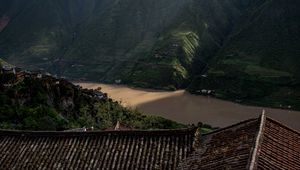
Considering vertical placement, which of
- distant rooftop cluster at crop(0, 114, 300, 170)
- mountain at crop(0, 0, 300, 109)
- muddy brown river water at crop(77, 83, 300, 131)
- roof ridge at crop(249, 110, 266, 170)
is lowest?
muddy brown river water at crop(77, 83, 300, 131)

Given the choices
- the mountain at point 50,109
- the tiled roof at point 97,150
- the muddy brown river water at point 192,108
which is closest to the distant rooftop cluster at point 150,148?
the tiled roof at point 97,150

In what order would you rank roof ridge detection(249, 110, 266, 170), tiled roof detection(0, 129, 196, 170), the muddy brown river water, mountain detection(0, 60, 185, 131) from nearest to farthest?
1. roof ridge detection(249, 110, 266, 170)
2. tiled roof detection(0, 129, 196, 170)
3. mountain detection(0, 60, 185, 131)
4. the muddy brown river water

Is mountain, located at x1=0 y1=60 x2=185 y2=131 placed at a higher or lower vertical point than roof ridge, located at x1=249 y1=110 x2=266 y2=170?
lower

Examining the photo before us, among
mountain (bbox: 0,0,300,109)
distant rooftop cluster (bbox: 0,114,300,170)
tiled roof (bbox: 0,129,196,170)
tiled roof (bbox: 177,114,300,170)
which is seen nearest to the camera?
tiled roof (bbox: 177,114,300,170)

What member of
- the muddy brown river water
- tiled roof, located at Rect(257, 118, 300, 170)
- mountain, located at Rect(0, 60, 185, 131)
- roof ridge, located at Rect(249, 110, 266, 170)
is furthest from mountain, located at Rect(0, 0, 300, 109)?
roof ridge, located at Rect(249, 110, 266, 170)

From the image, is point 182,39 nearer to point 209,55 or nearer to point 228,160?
point 209,55

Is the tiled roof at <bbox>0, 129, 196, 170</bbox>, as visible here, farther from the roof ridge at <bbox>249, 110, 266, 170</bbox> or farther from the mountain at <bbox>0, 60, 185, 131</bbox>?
the mountain at <bbox>0, 60, 185, 131</bbox>

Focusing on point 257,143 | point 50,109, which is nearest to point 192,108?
point 50,109
